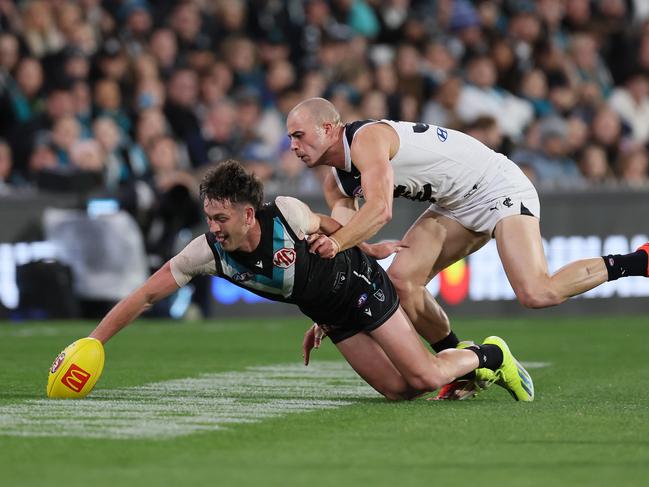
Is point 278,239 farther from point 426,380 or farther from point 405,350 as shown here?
point 426,380

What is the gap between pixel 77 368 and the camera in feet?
25.3

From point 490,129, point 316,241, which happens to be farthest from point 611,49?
point 316,241

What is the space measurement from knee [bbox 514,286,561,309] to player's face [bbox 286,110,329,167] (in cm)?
149

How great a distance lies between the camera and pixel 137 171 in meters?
15.9

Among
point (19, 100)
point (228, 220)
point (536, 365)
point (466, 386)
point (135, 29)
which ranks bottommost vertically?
point (536, 365)

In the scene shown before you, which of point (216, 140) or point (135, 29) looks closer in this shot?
point (216, 140)

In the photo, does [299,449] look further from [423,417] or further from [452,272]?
[452,272]

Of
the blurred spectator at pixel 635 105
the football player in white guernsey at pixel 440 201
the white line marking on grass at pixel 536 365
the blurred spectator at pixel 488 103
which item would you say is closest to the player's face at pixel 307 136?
the football player in white guernsey at pixel 440 201

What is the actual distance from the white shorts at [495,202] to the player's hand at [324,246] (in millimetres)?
1639

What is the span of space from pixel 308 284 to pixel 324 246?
0.85ft

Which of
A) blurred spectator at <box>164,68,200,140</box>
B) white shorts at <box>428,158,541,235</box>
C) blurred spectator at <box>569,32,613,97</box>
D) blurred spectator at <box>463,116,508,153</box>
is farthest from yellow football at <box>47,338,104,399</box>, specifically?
blurred spectator at <box>569,32,613,97</box>

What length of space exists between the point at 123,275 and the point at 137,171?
4.47 feet

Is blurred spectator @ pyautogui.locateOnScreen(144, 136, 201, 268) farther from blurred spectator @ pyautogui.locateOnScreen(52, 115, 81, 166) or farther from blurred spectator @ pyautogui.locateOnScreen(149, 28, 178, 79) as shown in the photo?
blurred spectator @ pyautogui.locateOnScreen(149, 28, 178, 79)

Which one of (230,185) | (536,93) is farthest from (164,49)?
(230,185)
